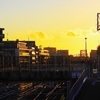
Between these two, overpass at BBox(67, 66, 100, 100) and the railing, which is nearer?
the railing

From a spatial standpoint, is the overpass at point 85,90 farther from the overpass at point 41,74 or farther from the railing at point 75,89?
the overpass at point 41,74

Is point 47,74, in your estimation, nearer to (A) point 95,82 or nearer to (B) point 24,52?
(A) point 95,82

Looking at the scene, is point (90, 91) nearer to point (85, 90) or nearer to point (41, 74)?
point (85, 90)

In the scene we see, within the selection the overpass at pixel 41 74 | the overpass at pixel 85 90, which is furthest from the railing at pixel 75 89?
the overpass at pixel 41 74

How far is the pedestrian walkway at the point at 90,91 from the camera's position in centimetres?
2353

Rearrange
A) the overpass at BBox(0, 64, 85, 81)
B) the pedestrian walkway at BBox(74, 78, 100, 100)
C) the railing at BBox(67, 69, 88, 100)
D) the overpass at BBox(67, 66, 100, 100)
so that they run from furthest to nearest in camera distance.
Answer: the overpass at BBox(0, 64, 85, 81), the pedestrian walkway at BBox(74, 78, 100, 100), the overpass at BBox(67, 66, 100, 100), the railing at BBox(67, 69, 88, 100)

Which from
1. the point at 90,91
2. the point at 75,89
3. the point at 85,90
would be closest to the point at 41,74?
the point at 85,90

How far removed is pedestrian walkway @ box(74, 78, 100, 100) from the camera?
23.5 m

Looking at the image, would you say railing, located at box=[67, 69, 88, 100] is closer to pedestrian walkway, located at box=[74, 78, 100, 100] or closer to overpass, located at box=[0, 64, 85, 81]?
pedestrian walkway, located at box=[74, 78, 100, 100]

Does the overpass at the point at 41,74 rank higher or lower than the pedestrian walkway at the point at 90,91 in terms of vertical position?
higher

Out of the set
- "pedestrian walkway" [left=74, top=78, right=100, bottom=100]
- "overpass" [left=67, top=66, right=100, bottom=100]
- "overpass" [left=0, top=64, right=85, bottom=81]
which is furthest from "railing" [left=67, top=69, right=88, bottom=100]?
"overpass" [left=0, top=64, right=85, bottom=81]

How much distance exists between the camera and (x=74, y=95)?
22734 mm

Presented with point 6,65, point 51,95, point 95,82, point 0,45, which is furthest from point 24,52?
point 95,82

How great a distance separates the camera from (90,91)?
25.1 metres
